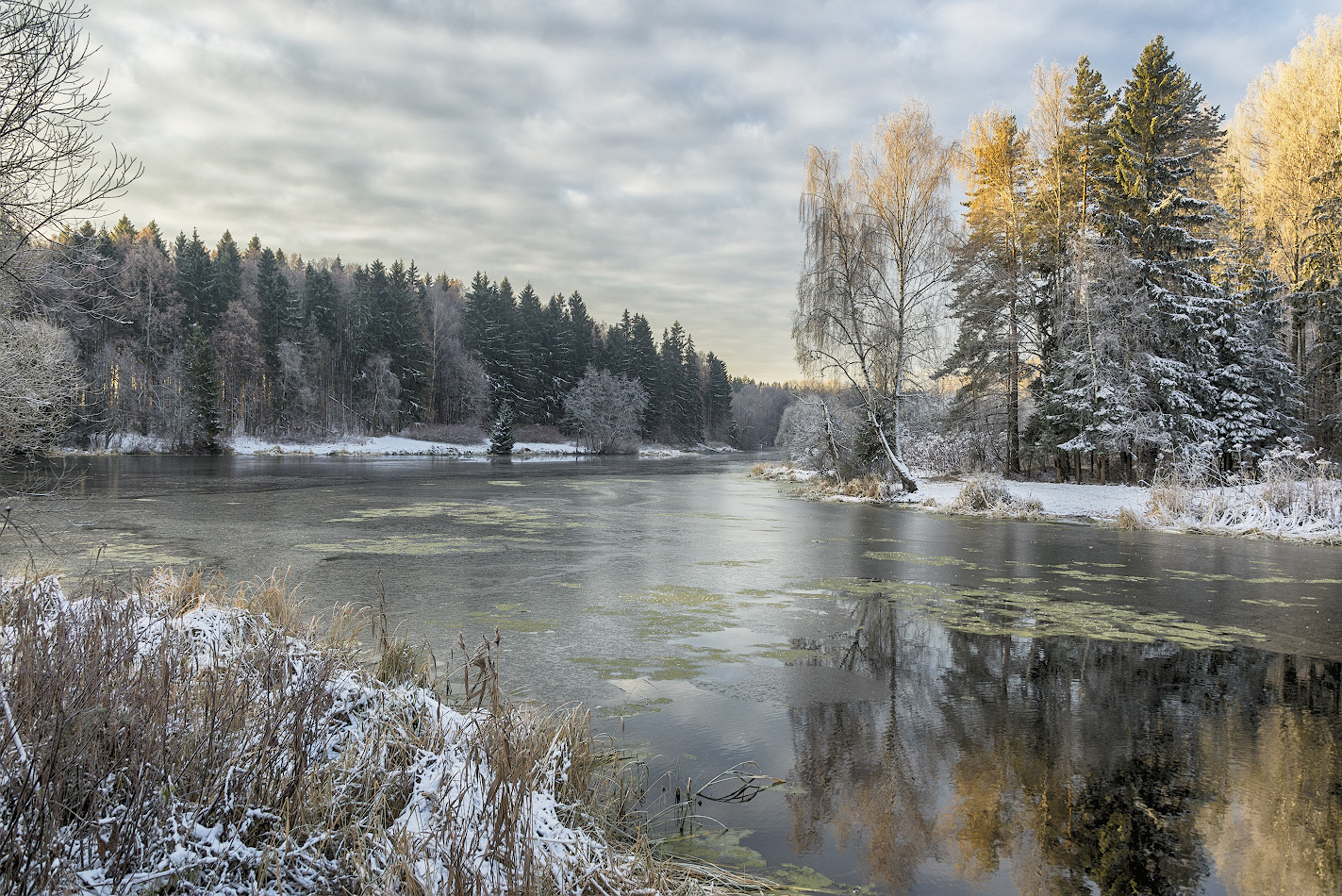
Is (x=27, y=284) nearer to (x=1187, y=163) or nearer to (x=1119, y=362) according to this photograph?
(x=1119, y=362)

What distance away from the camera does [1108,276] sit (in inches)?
899

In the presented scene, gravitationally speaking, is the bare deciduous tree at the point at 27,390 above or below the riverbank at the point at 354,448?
above

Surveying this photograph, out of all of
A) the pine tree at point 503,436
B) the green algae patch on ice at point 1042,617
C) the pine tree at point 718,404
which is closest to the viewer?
the green algae patch on ice at point 1042,617

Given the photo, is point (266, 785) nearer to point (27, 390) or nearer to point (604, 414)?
point (27, 390)

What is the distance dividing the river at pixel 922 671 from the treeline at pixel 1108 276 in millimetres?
9270

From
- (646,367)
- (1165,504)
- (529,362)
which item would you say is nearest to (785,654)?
(1165,504)

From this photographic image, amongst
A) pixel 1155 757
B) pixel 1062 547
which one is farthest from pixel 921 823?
pixel 1062 547

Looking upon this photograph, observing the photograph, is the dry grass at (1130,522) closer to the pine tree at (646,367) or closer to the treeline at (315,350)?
the treeline at (315,350)

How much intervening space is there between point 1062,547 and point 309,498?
19.2 metres

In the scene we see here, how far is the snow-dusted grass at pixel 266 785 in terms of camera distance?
256 cm

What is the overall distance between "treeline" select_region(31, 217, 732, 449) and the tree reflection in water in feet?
150

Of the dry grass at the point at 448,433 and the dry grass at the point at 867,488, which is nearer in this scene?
the dry grass at the point at 867,488

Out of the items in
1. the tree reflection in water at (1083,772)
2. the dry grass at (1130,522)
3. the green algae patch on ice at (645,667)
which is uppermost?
the dry grass at (1130,522)

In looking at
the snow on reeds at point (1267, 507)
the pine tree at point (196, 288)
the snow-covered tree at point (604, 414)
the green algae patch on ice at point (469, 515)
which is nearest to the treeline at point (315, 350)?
the pine tree at point (196, 288)
